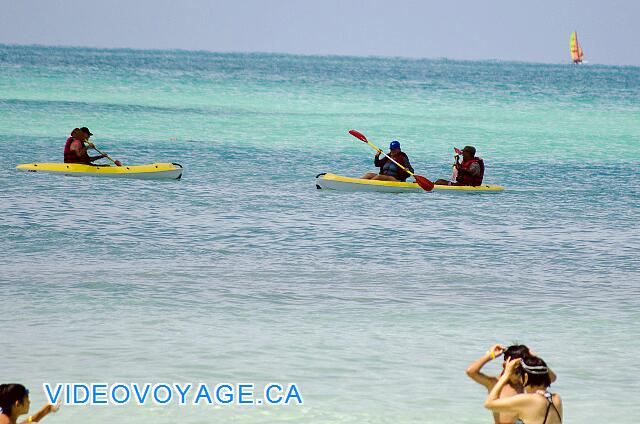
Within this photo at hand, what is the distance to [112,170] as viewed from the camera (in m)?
19.9

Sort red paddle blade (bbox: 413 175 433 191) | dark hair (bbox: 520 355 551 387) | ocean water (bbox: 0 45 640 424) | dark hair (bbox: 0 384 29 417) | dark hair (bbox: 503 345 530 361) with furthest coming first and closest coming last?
1. red paddle blade (bbox: 413 175 433 191)
2. ocean water (bbox: 0 45 640 424)
3. dark hair (bbox: 503 345 530 361)
4. dark hair (bbox: 520 355 551 387)
5. dark hair (bbox: 0 384 29 417)

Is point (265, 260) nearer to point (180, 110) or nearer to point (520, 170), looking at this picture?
point (520, 170)

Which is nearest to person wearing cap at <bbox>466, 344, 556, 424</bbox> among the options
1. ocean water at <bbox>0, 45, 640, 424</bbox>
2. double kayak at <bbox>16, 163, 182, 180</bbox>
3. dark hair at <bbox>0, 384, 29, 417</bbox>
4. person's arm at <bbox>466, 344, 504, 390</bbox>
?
person's arm at <bbox>466, 344, 504, 390</bbox>

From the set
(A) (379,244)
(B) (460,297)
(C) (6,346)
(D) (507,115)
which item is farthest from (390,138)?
(C) (6,346)

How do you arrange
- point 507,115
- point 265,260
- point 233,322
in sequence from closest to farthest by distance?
point 233,322, point 265,260, point 507,115

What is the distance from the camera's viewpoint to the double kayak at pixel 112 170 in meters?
19.9

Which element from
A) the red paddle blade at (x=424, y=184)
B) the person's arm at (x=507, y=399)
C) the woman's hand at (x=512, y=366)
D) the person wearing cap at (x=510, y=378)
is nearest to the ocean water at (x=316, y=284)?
the red paddle blade at (x=424, y=184)

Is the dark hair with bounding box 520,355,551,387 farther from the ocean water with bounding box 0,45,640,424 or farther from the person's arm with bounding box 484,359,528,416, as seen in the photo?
the ocean water with bounding box 0,45,640,424

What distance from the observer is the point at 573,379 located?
9.02 meters

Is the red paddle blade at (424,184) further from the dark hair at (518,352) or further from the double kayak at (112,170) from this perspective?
the dark hair at (518,352)

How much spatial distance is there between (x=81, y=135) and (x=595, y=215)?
314 inches

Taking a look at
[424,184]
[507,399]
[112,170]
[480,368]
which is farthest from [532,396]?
A: [112,170]

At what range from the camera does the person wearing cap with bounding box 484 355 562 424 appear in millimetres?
6102

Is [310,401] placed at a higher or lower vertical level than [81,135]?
lower
